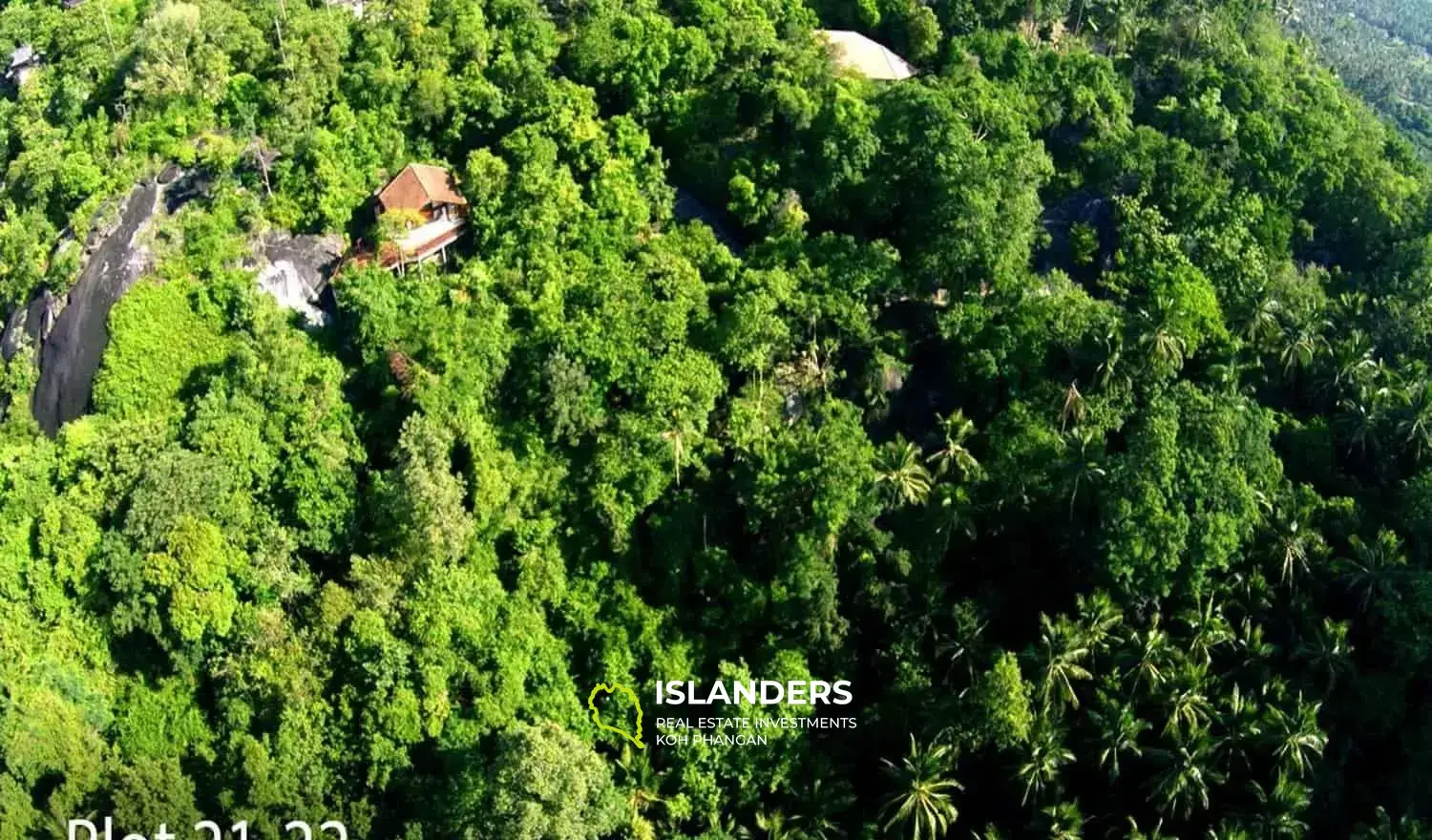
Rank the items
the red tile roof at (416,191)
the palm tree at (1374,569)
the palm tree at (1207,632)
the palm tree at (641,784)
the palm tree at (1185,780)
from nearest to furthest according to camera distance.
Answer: the palm tree at (1185,780)
the palm tree at (641,784)
the palm tree at (1207,632)
the palm tree at (1374,569)
the red tile roof at (416,191)

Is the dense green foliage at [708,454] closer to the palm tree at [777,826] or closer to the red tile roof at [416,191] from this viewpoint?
the palm tree at [777,826]

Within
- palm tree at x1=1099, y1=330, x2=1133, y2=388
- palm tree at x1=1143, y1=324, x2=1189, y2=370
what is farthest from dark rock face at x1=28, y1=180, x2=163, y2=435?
palm tree at x1=1143, y1=324, x2=1189, y2=370

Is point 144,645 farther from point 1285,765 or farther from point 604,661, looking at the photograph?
point 1285,765

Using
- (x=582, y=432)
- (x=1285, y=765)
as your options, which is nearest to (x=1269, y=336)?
(x=1285, y=765)

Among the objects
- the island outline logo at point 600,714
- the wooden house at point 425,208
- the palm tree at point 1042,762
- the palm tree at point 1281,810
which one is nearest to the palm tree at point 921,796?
the palm tree at point 1042,762

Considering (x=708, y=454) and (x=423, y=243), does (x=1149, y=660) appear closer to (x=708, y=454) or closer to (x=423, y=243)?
(x=708, y=454)

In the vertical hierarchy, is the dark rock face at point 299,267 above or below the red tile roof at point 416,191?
below
